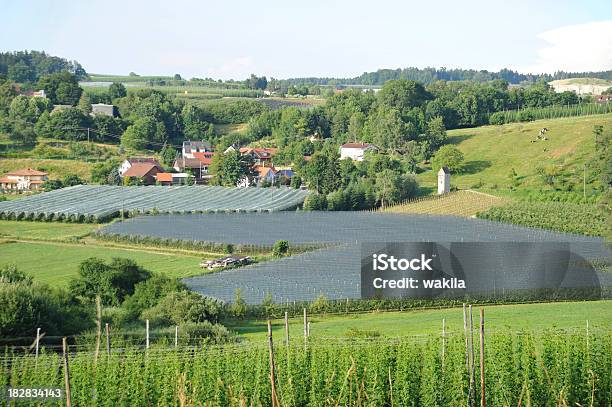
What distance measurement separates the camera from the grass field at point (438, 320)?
16.7 metres

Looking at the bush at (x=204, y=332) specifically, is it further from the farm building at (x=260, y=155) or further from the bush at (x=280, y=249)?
the farm building at (x=260, y=155)

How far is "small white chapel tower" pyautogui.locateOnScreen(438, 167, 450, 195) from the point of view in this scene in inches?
1711

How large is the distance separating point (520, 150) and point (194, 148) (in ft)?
78.1

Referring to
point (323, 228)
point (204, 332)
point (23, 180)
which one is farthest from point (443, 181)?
point (204, 332)

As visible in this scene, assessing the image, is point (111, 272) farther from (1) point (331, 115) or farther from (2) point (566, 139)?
(1) point (331, 115)

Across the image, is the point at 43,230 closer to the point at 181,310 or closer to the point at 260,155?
the point at 181,310

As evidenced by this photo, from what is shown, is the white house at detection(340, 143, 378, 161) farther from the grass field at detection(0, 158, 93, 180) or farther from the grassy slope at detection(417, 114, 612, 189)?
the grass field at detection(0, 158, 93, 180)

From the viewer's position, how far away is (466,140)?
5781cm

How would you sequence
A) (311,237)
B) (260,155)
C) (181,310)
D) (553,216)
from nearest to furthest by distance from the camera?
(181,310) → (311,237) → (553,216) → (260,155)

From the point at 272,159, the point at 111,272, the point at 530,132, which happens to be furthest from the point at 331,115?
the point at 111,272

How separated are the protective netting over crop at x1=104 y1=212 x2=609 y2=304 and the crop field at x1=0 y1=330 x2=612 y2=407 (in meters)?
8.66

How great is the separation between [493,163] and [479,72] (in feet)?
473

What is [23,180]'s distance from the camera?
48.4m

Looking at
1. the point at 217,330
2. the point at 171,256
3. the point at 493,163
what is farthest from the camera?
the point at 493,163
